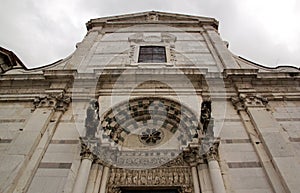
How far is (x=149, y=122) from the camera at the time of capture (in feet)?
27.6

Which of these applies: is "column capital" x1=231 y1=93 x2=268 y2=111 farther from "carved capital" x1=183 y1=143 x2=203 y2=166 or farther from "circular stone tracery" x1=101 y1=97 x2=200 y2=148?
"carved capital" x1=183 y1=143 x2=203 y2=166

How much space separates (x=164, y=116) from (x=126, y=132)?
48.3 inches

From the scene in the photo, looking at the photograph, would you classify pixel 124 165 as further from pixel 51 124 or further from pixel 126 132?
pixel 51 124

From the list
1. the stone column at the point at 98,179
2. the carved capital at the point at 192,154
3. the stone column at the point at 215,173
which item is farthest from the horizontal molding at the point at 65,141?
the stone column at the point at 215,173

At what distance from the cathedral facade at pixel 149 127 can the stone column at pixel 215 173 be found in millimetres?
25

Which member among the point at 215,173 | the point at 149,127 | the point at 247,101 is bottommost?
the point at 215,173

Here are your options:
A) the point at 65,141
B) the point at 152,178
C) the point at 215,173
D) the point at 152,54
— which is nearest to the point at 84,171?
the point at 65,141

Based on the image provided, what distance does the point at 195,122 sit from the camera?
7.57m

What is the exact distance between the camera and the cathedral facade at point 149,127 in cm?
600

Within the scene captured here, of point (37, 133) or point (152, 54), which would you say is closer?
point (37, 133)

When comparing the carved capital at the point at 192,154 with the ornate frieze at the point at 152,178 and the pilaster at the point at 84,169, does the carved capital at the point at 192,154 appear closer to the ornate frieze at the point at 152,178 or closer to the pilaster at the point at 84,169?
the ornate frieze at the point at 152,178

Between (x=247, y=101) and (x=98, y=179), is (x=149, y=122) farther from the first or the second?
(x=247, y=101)

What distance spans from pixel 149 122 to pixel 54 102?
281cm

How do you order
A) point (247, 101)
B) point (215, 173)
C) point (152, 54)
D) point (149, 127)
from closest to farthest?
point (215, 173) → point (247, 101) → point (149, 127) → point (152, 54)
